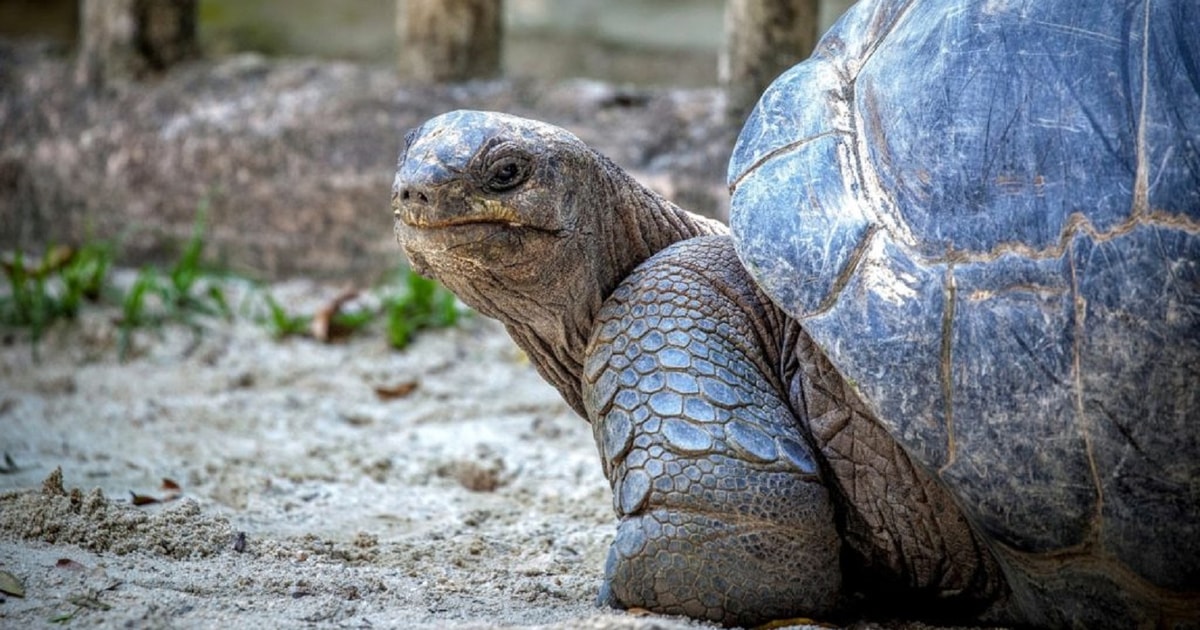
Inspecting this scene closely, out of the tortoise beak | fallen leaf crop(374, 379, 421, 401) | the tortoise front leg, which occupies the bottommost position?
fallen leaf crop(374, 379, 421, 401)

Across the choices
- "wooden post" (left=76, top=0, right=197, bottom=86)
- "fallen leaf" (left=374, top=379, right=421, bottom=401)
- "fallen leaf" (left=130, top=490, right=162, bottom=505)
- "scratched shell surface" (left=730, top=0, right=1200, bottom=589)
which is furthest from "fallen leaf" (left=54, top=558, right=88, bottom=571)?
"wooden post" (left=76, top=0, right=197, bottom=86)

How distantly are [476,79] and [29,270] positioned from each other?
82.7 inches

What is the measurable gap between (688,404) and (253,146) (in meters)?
3.99

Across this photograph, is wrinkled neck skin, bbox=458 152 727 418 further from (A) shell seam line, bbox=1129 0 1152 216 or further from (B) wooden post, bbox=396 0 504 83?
(B) wooden post, bbox=396 0 504 83

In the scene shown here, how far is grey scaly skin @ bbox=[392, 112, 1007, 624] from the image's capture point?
2420 millimetres

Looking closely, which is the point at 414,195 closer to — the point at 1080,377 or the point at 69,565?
the point at 69,565

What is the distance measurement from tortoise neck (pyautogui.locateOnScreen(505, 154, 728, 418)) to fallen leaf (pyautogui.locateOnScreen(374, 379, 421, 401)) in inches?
74.9

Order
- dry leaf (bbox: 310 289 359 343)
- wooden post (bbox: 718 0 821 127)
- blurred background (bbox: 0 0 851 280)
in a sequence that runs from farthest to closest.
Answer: blurred background (bbox: 0 0 851 280), dry leaf (bbox: 310 289 359 343), wooden post (bbox: 718 0 821 127)

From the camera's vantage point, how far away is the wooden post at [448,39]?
582 centimetres

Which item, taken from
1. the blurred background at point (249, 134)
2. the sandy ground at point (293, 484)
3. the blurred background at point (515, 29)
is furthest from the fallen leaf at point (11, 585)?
the blurred background at point (515, 29)

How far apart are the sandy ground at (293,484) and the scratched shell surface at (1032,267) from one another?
2.04 ft

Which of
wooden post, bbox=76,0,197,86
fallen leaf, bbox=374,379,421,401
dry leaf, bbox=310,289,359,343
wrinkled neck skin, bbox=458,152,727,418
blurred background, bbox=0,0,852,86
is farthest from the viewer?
blurred background, bbox=0,0,852,86

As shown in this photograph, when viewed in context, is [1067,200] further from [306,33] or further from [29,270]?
[306,33]

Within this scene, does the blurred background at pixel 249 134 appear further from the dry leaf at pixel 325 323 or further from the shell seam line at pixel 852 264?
the shell seam line at pixel 852 264
